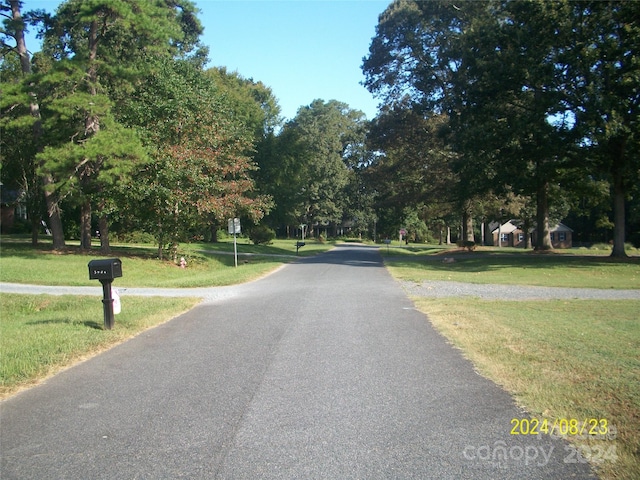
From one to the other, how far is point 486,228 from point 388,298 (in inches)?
3166

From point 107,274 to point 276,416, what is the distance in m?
5.73

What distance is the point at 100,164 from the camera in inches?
1051

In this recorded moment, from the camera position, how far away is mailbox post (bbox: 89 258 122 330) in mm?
9633

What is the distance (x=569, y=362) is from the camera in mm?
7094

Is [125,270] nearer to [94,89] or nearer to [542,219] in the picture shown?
[94,89]

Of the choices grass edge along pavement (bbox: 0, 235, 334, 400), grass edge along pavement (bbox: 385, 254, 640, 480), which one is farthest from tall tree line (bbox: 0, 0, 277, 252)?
grass edge along pavement (bbox: 385, 254, 640, 480)

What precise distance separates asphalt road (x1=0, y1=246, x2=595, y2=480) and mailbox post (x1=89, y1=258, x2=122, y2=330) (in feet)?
3.78

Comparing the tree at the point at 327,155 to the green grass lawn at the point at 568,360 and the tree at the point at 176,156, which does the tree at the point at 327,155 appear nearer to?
the tree at the point at 176,156

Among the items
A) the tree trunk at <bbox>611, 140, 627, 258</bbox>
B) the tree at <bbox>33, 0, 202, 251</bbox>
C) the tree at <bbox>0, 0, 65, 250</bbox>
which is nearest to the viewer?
the tree at <bbox>33, 0, 202, 251</bbox>

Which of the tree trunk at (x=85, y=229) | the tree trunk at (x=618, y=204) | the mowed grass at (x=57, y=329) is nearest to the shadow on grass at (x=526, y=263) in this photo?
the tree trunk at (x=618, y=204)

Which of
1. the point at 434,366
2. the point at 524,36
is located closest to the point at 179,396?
the point at 434,366

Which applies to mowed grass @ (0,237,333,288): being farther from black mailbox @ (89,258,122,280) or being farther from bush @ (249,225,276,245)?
bush @ (249,225,276,245)

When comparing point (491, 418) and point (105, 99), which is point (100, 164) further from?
point (491, 418)
